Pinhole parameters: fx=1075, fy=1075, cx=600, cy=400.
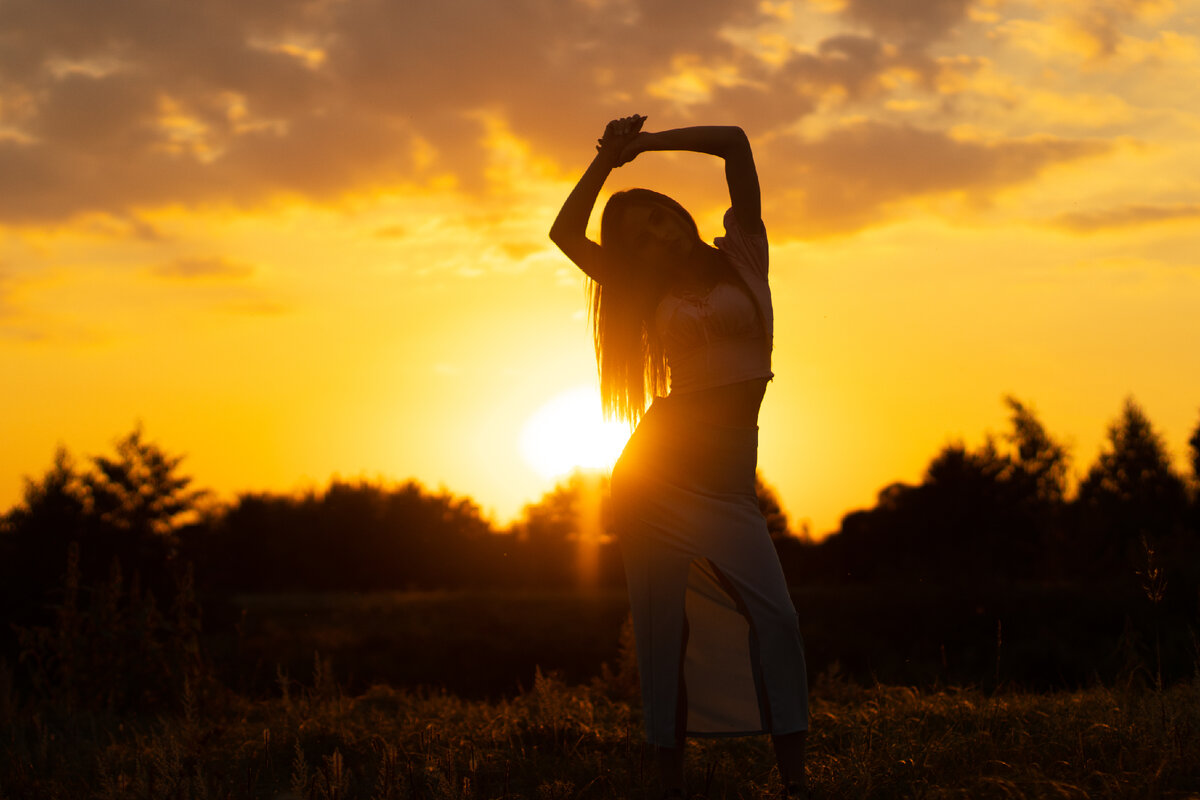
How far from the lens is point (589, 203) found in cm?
437

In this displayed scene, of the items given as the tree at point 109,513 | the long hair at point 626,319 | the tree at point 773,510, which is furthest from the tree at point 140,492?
the long hair at point 626,319

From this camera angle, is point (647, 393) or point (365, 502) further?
point (365, 502)

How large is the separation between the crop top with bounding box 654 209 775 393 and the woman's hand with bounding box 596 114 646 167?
550 millimetres

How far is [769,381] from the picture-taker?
13.7ft

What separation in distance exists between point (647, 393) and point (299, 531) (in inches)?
2221

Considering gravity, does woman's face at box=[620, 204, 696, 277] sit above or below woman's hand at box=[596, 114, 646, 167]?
below

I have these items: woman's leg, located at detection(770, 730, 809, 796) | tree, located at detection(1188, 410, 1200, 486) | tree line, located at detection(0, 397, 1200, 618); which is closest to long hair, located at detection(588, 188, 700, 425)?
woman's leg, located at detection(770, 730, 809, 796)

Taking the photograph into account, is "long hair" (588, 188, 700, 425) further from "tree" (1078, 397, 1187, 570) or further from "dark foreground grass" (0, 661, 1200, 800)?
"tree" (1078, 397, 1187, 570)

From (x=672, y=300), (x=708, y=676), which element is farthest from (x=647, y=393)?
(x=708, y=676)

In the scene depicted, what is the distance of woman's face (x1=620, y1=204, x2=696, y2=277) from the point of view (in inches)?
167

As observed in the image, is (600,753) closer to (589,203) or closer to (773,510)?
(589,203)

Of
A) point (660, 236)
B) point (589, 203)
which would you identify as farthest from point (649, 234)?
point (589, 203)

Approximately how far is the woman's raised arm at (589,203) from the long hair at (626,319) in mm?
57

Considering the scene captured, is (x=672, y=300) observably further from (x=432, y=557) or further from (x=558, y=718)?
(x=432, y=557)
